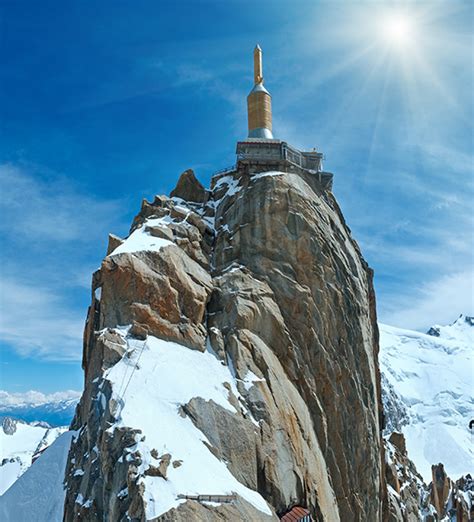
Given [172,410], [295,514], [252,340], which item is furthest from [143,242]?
[295,514]

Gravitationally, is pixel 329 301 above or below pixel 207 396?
above

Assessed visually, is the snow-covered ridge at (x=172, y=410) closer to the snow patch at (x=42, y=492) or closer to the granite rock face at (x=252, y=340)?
the granite rock face at (x=252, y=340)

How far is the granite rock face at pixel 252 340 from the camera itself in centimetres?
3400

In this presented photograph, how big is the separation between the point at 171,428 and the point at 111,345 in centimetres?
858

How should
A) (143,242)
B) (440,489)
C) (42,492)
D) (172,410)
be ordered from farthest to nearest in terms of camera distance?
(440,489) → (143,242) → (42,492) → (172,410)

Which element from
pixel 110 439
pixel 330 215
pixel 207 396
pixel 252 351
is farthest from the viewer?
pixel 330 215

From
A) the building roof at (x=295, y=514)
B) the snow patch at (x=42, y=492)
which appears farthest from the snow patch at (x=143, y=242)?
the building roof at (x=295, y=514)

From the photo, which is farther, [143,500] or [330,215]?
[330,215]

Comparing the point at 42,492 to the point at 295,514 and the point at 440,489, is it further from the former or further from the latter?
the point at 440,489

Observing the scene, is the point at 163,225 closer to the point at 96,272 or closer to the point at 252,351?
the point at 96,272

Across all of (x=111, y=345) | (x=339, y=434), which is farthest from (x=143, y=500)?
(x=339, y=434)

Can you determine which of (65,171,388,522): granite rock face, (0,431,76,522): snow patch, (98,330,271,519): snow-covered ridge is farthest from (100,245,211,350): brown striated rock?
(0,431,76,522): snow patch

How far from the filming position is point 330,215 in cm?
5869

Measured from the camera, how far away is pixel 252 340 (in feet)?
145
